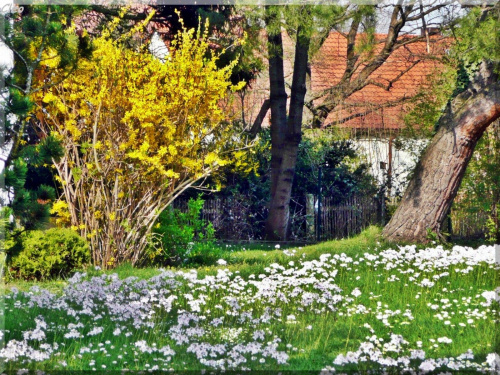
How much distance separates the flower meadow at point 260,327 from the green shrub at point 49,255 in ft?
2.00

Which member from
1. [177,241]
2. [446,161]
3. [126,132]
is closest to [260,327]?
[126,132]

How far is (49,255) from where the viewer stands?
27.2 feet

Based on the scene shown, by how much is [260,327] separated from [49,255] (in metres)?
3.71

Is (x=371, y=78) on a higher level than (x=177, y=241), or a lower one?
higher

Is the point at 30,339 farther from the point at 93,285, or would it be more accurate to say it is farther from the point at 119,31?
the point at 119,31

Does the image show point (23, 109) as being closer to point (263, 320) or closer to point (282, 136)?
point (263, 320)

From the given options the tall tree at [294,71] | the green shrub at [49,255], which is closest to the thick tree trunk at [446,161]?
the tall tree at [294,71]

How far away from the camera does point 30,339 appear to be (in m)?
5.07

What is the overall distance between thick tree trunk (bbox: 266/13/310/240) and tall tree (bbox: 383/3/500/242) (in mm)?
3281

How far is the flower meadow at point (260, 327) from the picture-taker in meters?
4.55

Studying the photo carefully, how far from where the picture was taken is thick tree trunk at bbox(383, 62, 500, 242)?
33.4ft

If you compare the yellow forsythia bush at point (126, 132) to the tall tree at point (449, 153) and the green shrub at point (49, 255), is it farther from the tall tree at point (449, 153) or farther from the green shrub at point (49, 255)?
the tall tree at point (449, 153)

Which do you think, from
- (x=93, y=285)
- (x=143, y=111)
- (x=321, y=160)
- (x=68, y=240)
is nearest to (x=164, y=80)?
(x=143, y=111)

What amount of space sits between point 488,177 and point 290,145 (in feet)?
13.3
